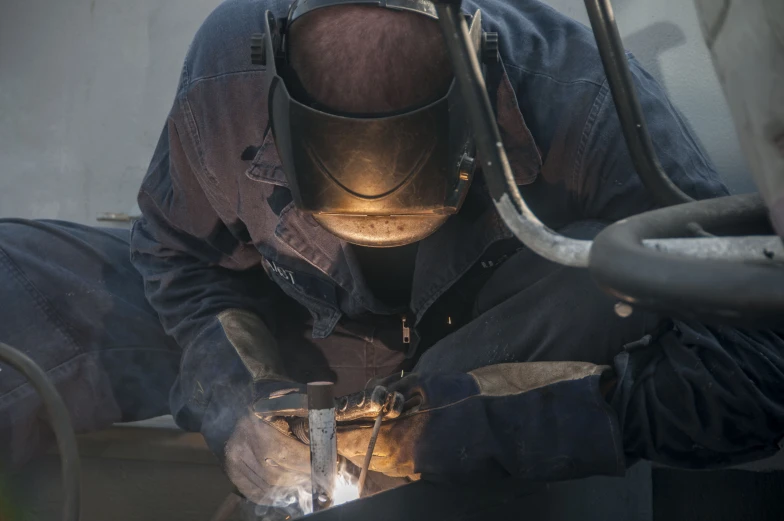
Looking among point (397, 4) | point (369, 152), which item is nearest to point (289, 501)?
point (369, 152)

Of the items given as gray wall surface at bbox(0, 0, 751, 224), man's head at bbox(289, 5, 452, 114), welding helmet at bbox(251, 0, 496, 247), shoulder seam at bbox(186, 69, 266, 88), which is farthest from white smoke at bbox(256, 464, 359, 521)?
gray wall surface at bbox(0, 0, 751, 224)

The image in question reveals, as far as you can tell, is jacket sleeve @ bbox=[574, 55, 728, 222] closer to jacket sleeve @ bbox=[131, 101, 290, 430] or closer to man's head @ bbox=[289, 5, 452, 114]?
man's head @ bbox=[289, 5, 452, 114]

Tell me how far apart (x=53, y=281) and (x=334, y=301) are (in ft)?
2.36

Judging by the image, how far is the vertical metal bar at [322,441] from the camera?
1453 millimetres

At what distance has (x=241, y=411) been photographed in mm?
1759

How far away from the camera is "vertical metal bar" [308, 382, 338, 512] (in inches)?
57.2

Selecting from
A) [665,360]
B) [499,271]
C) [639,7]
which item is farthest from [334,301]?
[639,7]

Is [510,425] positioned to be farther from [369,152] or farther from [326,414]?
[369,152]

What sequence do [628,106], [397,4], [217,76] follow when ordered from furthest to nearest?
1. [217,76]
2. [397,4]
3. [628,106]

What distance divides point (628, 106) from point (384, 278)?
39.5 inches

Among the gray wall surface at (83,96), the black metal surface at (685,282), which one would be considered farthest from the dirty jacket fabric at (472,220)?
the black metal surface at (685,282)

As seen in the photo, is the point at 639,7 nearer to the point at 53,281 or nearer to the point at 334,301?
the point at 334,301

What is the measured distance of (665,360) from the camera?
149 cm

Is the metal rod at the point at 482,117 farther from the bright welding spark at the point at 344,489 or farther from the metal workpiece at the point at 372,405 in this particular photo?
the bright welding spark at the point at 344,489
